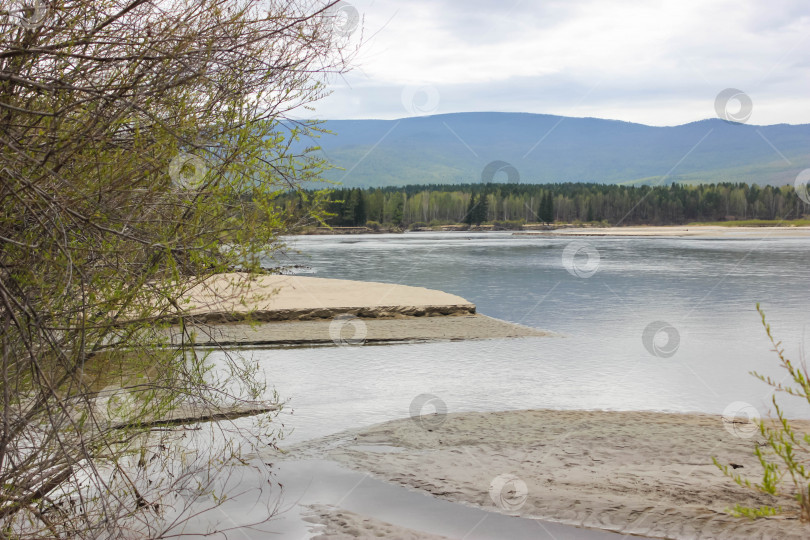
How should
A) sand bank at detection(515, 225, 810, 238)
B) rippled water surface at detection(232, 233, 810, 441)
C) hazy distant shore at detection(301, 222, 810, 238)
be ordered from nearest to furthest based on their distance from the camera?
rippled water surface at detection(232, 233, 810, 441) → sand bank at detection(515, 225, 810, 238) → hazy distant shore at detection(301, 222, 810, 238)

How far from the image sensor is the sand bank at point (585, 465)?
22.0ft

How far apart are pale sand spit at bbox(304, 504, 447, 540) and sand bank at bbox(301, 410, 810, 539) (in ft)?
3.01

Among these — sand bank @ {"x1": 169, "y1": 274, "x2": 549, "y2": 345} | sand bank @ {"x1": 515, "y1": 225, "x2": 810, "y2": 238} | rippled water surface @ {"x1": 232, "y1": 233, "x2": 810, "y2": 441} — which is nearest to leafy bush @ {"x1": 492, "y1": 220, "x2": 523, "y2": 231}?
sand bank @ {"x1": 515, "y1": 225, "x2": 810, "y2": 238}

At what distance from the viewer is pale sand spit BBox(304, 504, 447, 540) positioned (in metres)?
6.52

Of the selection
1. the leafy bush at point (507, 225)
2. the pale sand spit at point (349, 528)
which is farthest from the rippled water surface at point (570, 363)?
the leafy bush at point (507, 225)

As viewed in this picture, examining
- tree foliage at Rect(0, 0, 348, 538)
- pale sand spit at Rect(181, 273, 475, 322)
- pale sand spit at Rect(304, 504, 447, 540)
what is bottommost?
pale sand spit at Rect(304, 504, 447, 540)

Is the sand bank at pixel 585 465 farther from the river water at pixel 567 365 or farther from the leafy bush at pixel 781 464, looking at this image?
the river water at pixel 567 365

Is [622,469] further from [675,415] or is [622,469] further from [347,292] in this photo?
[347,292]

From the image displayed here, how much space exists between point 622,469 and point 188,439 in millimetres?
5182

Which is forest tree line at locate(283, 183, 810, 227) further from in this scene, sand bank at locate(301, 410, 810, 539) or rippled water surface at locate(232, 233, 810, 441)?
sand bank at locate(301, 410, 810, 539)

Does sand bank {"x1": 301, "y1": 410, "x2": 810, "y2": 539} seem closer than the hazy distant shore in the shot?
Yes

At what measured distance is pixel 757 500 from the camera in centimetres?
684

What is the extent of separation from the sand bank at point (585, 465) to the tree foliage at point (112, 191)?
8.69 feet

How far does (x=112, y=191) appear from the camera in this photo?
445 cm
